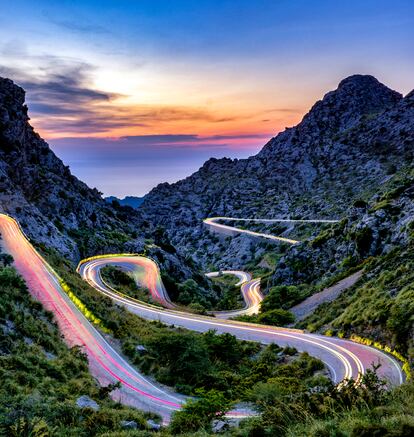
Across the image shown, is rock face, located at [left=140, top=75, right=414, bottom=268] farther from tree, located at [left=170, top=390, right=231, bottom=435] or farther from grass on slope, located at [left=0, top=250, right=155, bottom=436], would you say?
tree, located at [left=170, top=390, right=231, bottom=435]

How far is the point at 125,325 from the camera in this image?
94.8ft

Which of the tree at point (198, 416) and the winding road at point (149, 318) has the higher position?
the tree at point (198, 416)

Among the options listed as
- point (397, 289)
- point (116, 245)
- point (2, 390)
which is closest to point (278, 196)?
point (116, 245)

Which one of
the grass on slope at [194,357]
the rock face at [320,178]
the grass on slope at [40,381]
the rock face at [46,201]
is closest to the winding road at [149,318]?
the grass on slope at [194,357]

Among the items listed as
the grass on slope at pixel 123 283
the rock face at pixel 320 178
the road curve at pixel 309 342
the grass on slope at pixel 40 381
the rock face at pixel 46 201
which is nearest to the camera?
the grass on slope at pixel 40 381

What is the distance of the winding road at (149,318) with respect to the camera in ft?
60.8

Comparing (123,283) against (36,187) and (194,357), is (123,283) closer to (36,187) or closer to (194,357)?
(36,187)

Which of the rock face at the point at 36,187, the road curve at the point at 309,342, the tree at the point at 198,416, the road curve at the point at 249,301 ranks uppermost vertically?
the rock face at the point at 36,187

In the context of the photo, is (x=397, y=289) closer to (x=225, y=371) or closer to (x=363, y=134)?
(x=225, y=371)

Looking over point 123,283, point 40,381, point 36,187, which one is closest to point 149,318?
point 123,283

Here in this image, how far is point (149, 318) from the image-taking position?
1558 inches

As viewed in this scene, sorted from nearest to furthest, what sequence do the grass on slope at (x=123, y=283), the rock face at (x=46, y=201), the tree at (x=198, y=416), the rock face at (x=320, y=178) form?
the tree at (x=198, y=416)
the grass on slope at (x=123, y=283)
the rock face at (x=46, y=201)
the rock face at (x=320, y=178)

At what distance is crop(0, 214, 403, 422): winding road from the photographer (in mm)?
18531

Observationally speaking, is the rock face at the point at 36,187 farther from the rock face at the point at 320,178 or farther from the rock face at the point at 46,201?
the rock face at the point at 320,178
